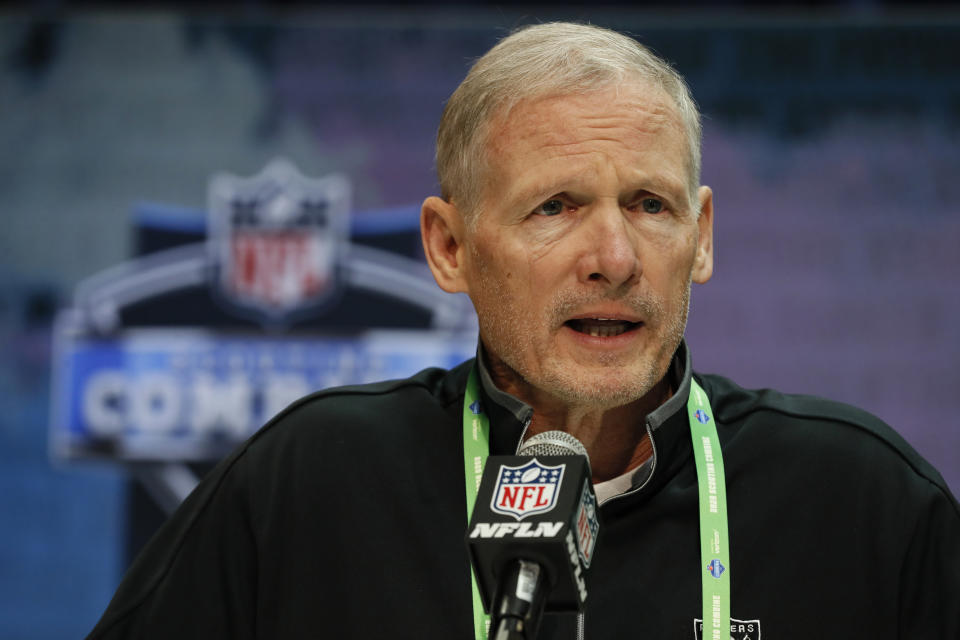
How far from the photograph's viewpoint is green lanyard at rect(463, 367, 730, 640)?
45.5 inches

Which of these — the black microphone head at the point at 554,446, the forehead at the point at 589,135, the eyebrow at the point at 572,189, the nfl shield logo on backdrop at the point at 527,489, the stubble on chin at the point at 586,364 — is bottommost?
the nfl shield logo on backdrop at the point at 527,489

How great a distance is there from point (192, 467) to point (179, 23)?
124cm

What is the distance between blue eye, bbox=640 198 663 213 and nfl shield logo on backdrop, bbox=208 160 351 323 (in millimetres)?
1921

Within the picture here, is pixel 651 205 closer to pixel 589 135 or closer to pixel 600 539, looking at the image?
pixel 589 135

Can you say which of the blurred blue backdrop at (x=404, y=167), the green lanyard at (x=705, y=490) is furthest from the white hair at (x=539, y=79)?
the blurred blue backdrop at (x=404, y=167)

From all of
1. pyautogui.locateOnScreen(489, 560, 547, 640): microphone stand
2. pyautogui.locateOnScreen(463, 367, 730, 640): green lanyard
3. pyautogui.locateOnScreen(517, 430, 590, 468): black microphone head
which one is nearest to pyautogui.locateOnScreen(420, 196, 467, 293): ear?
pyautogui.locateOnScreen(463, 367, 730, 640): green lanyard

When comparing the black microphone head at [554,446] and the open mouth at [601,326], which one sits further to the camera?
the open mouth at [601,326]

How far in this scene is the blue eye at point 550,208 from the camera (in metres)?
1.20

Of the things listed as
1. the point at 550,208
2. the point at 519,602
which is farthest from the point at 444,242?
the point at 519,602

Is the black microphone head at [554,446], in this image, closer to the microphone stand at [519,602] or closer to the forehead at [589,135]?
the microphone stand at [519,602]

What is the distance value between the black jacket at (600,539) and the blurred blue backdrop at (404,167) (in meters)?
1.69

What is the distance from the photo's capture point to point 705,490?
1.23m

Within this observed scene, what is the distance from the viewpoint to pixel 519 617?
0.79 m

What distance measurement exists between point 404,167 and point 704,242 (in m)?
1.78
